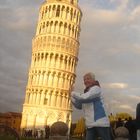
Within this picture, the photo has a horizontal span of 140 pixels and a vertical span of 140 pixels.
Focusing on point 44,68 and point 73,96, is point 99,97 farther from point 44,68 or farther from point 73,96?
point 44,68

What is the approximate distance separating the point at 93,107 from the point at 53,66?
5555 centimetres

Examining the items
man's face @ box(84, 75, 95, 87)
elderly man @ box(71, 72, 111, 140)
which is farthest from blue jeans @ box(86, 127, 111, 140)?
man's face @ box(84, 75, 95, 87)

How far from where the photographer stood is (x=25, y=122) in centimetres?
6278

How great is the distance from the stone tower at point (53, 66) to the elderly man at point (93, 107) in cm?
5317

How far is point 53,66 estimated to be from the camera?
6394 cm

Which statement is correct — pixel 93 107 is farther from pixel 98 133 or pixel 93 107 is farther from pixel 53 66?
pixel 53 66

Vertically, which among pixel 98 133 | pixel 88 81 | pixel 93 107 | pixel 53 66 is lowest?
pixel 98 133

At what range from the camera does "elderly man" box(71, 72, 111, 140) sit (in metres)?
8.35

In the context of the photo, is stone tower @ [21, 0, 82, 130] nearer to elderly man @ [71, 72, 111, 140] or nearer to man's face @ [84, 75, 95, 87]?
elderly man @ [71, 72, 111, 140]

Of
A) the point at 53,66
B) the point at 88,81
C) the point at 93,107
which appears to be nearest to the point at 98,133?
the point at 93,107

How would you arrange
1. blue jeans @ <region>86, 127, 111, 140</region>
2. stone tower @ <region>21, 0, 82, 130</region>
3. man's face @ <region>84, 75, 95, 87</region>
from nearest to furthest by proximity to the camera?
blue jeans @ <region>86, 127, 111, 140</region> < man's face @ <region>84, 75, 95, 87</region> < stone tower @ <region>21, 0, 82, 130</region>

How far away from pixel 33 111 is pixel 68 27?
51.4ft

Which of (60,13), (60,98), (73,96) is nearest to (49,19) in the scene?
(60,13)

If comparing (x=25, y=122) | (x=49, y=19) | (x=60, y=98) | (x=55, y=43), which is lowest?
(x=25, y=122)
